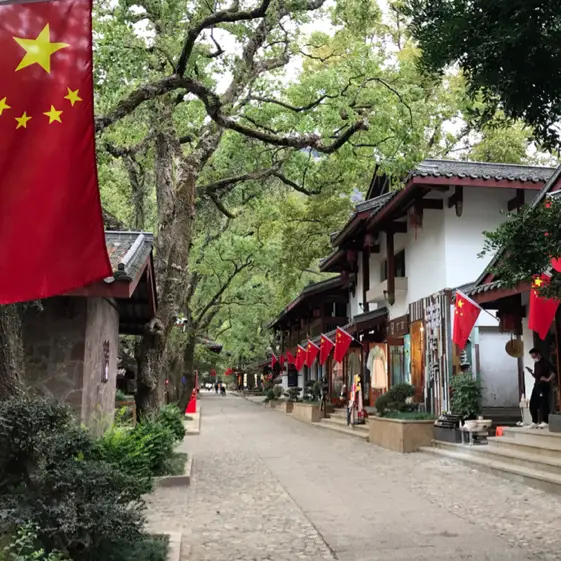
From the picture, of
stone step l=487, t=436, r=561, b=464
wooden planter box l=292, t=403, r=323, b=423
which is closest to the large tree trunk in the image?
stone step l=487, t=436, r=561, b=464

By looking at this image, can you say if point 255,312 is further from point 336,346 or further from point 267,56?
point 267,56

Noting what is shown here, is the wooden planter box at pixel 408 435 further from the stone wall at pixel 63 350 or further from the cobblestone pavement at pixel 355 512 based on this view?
the stone wall at pixel 63 350

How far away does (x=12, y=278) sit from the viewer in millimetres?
3238

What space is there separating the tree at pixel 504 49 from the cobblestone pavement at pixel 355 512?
4.11 metres

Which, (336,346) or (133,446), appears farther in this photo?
(336,346)

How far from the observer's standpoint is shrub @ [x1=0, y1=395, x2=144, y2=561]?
4.09m

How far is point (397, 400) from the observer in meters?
16.5

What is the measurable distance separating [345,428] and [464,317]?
8.76m

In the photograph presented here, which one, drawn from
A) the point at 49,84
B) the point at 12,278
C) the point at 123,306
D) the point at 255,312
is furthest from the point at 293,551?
the point at 255,312

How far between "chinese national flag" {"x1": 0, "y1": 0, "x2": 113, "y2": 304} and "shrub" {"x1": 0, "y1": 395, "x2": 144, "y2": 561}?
1386 millimetres

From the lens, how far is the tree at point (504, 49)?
436 centimetres

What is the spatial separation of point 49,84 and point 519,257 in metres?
3.79

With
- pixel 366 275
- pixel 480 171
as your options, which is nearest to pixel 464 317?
pixel 480 171

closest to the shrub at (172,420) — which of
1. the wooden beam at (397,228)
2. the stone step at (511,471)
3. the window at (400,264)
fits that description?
the stone step at (511,471)
